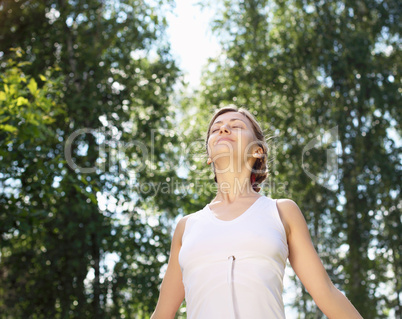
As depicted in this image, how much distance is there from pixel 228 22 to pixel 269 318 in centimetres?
870

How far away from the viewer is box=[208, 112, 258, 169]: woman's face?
186 cm

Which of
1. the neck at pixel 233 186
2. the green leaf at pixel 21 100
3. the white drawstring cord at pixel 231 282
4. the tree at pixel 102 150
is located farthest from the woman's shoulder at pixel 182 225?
the tree at pixel 102 150

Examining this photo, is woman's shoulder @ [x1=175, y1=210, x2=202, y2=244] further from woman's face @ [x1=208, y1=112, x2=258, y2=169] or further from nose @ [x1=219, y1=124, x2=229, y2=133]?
nose @ [x1=219, y1=124, x2=229, y2=133]

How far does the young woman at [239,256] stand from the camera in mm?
1490

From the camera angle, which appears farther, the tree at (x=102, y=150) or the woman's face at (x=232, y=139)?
the tree at (x=102, y=150)

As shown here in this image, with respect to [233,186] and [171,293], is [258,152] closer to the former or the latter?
[233,186]

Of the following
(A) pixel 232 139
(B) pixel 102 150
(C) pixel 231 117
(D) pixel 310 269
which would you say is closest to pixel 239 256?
(D) pixel 310 269

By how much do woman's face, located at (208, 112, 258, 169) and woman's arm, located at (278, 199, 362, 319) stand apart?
276mm

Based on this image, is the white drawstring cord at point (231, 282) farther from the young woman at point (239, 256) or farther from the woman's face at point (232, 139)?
the woman's face at point (232, 139)

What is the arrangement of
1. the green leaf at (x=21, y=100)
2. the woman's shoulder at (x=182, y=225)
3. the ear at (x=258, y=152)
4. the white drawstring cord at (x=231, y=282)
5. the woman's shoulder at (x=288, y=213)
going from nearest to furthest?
the white drawstring cord at (x=231, y=282) → the woman's shoulder at (x=288, y=213) → the woman's shoulder at (x=182, y=225) → the ear at (x=258, y=152) → the green leaf at (x=21, y=100)

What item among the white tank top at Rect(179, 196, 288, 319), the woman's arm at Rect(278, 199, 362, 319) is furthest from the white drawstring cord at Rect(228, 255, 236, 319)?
the woman's arm at Rect(278, 199, 362, 319)

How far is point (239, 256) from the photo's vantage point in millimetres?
1549

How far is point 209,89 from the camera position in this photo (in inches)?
371

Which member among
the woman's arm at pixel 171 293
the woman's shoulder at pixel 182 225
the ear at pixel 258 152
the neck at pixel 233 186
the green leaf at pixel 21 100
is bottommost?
the woman's arm at pixel 171 293
